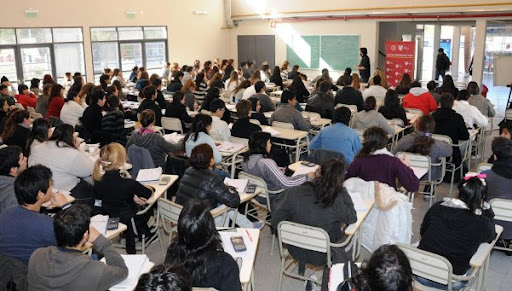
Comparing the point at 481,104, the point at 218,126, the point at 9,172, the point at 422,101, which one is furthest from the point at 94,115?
the point at 481,104

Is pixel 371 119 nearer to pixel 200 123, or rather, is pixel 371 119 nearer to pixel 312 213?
pixel 200 123

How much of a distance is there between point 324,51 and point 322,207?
A: 40.6 ft

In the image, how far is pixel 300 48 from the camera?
16156mm

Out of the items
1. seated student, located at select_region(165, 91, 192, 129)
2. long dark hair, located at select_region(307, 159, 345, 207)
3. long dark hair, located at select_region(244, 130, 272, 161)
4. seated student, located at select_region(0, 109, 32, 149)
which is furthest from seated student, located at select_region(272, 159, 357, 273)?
seated student, located at select_region(165, 91, 192, 129)

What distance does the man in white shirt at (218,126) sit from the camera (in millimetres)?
6617

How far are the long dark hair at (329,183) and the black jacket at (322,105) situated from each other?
491cm

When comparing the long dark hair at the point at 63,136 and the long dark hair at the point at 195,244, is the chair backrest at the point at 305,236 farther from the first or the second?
the long dark hair at the point at 63,136

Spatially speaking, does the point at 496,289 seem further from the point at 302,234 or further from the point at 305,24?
the point at 305,24

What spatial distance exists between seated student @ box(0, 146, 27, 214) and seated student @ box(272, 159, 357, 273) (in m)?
2.12

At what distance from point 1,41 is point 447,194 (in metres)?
10.6

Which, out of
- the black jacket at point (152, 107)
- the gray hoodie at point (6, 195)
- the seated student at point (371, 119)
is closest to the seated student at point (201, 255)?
the gray hoodie at point (6, 195)

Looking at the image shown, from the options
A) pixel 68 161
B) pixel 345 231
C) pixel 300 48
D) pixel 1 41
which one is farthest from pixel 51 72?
pixel 345 231

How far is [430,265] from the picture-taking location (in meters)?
3.23

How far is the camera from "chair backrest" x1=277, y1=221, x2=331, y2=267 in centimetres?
364
